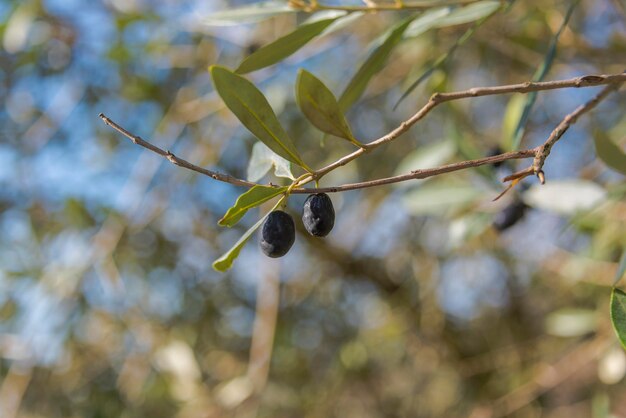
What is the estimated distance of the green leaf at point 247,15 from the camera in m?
1.03

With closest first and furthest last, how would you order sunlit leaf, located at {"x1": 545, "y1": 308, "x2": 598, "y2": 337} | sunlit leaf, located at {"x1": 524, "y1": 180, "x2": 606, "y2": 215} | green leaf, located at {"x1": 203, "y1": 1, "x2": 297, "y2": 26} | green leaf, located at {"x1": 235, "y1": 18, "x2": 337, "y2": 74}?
green leaf, located at {"x1": 235, "y1": 18, "x2": 337, "y2": 74} → green leaf, located at {"x1": 203, "y1": 1, "x2": 297, "y2": 26} → sunlit leaf, located at {"x1": 524, "y1": 180, "x2": 606, "y2": 215} → sunlit leaf, located at {"x1": 545, "y1": 308, "x2": 598, "y2": 337}

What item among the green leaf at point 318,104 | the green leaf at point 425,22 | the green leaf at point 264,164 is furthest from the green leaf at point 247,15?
the green leaf at point 318,104

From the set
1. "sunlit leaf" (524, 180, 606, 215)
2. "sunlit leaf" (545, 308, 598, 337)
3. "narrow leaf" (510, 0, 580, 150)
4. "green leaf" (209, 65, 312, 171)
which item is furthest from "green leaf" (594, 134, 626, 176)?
"sunlit leaf" (545, 308, 598, 337)

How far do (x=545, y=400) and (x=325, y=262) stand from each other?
934mm

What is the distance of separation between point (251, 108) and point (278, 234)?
5.0 inches

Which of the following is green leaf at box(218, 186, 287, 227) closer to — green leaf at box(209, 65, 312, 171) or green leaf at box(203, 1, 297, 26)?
green leaf at box(209, 65, 312, 171)

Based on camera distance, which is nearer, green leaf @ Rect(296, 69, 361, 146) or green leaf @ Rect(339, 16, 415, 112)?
green leaf @ Rect(296, 69, 361, 146)

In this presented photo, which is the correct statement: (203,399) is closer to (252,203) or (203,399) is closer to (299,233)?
(299,233)

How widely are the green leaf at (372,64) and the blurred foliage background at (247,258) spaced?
41.9 inches

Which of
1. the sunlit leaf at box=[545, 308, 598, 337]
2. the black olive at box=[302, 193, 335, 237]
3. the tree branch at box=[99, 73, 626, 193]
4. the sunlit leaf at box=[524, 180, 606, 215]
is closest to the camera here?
the tree branch at box=[99, 73, 626, 193]

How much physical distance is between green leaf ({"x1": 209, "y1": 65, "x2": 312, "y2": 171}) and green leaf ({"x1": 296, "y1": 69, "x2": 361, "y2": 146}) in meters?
0.04

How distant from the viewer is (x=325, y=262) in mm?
2482

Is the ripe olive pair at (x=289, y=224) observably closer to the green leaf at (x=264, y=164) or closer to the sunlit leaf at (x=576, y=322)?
the green leaf at (x=264, y=164)

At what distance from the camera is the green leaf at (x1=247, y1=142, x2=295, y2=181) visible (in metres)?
0.73
